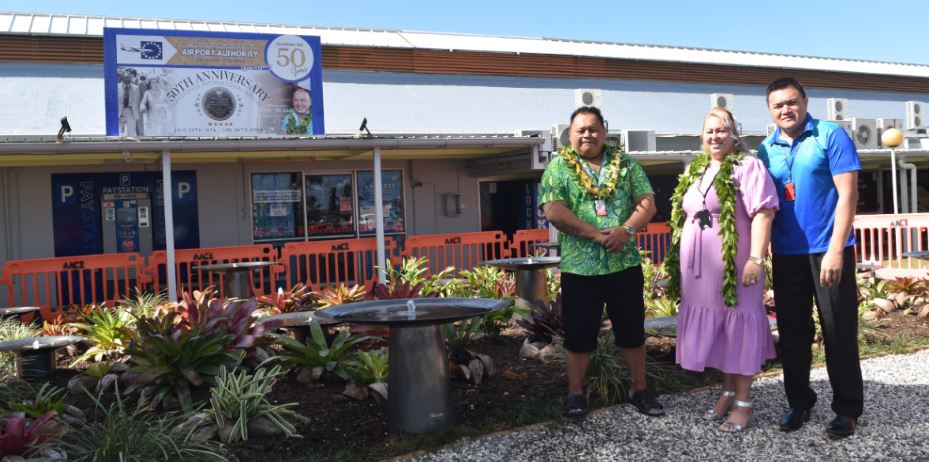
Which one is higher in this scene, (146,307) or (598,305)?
(598,305)

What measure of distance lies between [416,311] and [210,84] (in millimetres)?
7039

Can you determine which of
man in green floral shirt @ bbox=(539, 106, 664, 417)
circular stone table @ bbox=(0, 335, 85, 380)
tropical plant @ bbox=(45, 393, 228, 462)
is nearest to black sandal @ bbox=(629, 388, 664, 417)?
man in green floral shirt @ bbox=(539, 106, 664, 417)

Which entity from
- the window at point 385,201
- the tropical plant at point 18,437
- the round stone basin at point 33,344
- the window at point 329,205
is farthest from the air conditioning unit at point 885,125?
the tropical plant at point 18,437

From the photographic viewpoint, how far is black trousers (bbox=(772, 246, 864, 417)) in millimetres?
3994

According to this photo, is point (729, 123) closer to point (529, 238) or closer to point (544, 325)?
point (544, 325)

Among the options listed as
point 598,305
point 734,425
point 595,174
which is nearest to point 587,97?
point 595,174

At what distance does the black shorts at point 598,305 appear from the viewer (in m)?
4.38

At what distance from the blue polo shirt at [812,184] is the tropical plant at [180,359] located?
10.8 ft

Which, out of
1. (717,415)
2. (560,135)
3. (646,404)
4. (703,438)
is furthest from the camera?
(560,135)

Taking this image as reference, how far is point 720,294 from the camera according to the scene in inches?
163

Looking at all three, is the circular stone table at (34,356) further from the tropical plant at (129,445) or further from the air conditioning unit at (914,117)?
the air conditioning unit at (914,117)

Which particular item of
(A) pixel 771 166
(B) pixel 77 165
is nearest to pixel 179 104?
(B) pixel 77 165

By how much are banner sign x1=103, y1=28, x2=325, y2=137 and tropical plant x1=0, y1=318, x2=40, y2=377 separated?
299cm

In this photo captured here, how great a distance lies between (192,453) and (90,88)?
1206 cm
